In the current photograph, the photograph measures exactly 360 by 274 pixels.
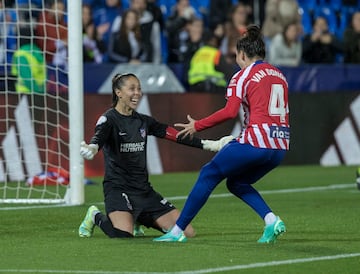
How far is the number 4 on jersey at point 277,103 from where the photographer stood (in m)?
9.72

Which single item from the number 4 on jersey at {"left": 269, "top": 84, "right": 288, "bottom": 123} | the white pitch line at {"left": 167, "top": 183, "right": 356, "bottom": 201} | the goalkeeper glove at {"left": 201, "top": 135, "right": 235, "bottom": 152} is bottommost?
the white pitch line at {"left": 167, "top": 183, "right": 356, "bottom": 201}

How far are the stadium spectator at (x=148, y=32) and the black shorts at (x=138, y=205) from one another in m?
9.76

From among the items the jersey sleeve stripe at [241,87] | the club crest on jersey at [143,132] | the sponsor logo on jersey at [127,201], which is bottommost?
the sponsor logo on jersey at [127,201]

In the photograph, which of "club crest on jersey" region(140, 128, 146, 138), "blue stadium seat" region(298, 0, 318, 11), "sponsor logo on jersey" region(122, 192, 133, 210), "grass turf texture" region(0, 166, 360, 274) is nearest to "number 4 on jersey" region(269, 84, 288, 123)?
"grass turf texture" region(0, 166, 360, 274)

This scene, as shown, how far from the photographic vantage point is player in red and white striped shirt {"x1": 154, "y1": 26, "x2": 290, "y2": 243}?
31.6ft

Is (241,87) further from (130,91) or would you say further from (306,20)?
(306,20)

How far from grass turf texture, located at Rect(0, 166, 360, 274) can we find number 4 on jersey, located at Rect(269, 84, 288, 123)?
1039mm

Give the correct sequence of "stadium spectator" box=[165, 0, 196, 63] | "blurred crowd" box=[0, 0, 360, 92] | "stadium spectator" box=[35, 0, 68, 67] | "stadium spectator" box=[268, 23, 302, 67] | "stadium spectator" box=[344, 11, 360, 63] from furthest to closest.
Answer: "stadium spectator" box=[344, 11, 360, 63] < "stadium spectator" box=[268, 23, 302, 67] < "stadium spectator" box=[165, 0, 196, 63] < "blurred crowd" box=[0, 0, 360, 92] < "stadium spectator" box=[35, 0, 68, 67]

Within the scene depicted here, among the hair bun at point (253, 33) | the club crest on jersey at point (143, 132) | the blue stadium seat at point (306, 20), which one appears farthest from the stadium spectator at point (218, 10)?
the hair bun at point (253, 33)

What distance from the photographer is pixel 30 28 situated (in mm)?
16047

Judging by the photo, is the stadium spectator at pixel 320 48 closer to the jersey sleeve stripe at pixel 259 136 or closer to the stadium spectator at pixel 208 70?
the stadium spectator at pixel 208 70

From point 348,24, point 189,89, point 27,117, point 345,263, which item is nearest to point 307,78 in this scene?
point 189,89

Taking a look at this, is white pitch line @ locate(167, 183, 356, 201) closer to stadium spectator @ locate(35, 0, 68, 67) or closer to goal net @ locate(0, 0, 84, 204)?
goal net @ locate(0, 0, 84, 204)

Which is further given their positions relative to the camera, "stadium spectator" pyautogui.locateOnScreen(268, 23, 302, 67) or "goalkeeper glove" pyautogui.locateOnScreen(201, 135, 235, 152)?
"stadium spectator" pyautogui.locateOnScreen(268, 23, 302, 67)
